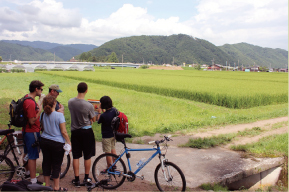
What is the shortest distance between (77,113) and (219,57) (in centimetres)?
18644

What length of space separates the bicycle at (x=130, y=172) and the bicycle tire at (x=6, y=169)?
1576 mm

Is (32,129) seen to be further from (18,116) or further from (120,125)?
(120,125)

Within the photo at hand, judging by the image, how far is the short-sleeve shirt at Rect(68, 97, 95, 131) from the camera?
450 centimetres

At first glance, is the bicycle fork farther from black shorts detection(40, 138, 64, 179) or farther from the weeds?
black shorts detection(40, 138, 64, 179)

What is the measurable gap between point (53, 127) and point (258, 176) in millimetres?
4805

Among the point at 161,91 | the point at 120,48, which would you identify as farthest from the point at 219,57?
the point at 161,91

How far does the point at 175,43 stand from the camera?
199 m

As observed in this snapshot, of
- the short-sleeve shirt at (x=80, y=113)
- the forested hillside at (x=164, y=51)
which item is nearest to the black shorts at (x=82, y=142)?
the short-sleeve shirt at (x=80, y=113)

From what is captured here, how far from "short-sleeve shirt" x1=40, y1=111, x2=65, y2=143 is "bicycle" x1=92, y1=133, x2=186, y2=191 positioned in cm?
96

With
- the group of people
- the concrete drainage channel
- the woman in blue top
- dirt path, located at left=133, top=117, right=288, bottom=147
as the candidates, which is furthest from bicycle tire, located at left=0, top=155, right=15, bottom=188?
the concrete drainage channel

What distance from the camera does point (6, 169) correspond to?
488 centimetres

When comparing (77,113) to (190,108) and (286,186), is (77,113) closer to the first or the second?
(286,186)

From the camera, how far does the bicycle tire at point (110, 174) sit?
181 inches

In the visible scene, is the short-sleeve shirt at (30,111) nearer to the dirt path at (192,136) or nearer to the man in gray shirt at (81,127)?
the man in gray shirt at (81,127)
